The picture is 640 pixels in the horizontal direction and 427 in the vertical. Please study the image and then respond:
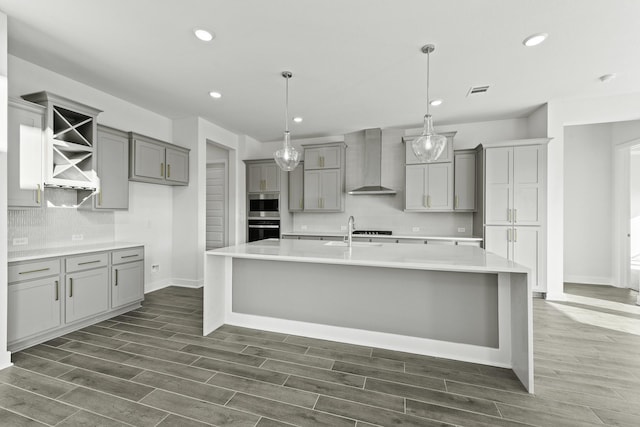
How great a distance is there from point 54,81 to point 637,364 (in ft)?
20.5

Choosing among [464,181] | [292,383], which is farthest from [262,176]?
[292,383]

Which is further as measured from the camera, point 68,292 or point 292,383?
point 68,292

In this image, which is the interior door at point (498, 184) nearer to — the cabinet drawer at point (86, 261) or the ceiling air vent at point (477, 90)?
the ceiling air vent at point (477, 90)

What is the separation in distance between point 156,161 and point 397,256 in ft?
12.0

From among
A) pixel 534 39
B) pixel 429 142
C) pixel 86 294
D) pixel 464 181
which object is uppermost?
pixel 534 39

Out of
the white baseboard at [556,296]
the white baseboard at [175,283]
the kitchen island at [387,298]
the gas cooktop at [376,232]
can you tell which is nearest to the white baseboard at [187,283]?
the white baseboard at [175,283]

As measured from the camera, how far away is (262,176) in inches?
231

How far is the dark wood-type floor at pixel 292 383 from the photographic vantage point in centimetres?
174

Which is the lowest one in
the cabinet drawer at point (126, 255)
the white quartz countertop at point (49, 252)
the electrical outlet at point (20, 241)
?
the cabinet drawer at point (126, 255)

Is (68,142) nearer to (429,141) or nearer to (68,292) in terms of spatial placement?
(68,292)

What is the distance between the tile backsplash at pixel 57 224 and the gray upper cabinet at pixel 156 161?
0.69m

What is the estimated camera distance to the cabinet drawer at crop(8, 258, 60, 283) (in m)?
2.47

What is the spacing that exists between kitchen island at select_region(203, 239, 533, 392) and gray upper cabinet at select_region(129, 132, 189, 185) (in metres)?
1.96

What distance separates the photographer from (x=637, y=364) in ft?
7.73
